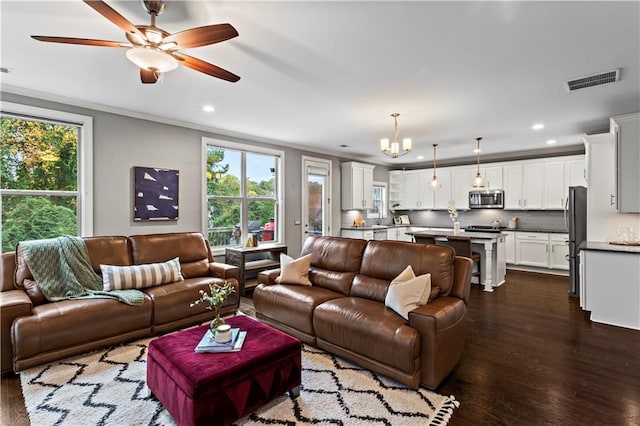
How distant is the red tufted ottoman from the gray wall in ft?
8.29

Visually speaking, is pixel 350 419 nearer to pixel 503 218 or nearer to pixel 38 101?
pixel 38 101

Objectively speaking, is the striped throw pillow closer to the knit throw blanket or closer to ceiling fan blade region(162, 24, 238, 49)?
the knit throw blanket

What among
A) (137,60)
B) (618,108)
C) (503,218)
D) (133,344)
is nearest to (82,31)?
(137,60)

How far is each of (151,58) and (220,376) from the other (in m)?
2.06

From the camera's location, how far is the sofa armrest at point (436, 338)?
2291 millimetres

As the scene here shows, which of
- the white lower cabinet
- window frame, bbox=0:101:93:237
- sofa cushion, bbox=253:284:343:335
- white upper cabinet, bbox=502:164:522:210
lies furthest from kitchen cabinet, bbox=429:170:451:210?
window frame, bbox=0:101:93:237

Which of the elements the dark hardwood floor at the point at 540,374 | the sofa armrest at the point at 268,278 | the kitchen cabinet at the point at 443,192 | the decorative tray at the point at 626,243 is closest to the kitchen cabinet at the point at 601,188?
the decorative tray at the point at 626,243

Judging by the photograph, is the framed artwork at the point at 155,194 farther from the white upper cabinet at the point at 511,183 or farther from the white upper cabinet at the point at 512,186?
the white upper cabinet at the point at 512,186

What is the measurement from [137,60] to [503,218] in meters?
7.81

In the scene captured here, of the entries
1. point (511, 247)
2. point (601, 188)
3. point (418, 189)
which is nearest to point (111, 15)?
point (601, 188)

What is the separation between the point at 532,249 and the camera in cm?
657

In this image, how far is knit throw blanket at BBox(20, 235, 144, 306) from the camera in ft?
10.1

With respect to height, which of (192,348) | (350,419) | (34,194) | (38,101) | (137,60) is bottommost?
(350,419)

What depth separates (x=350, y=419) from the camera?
2.04 metres
